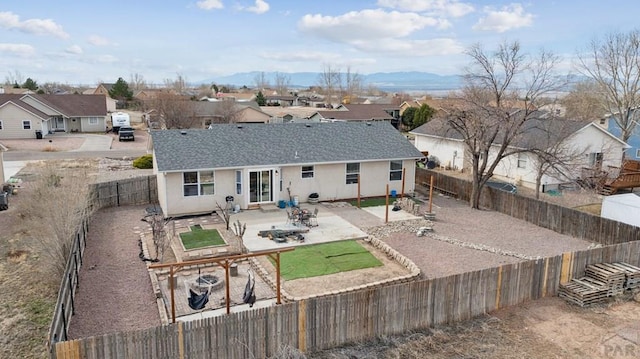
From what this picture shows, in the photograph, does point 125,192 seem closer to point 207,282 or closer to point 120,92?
point 207,282

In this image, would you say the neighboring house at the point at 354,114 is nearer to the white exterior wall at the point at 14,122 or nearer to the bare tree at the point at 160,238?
the white exterior wall at the point at 14,122

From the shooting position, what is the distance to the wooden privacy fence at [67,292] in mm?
9554

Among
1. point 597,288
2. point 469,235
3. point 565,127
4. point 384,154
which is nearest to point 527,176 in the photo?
point 565,127

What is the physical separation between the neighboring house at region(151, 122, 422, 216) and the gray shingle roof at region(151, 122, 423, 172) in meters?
0.04

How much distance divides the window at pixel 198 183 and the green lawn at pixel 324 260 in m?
6.50

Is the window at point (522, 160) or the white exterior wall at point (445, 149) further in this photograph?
the white exterior wall at point (445, 149)

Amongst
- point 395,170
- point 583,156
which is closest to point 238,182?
point 395,170

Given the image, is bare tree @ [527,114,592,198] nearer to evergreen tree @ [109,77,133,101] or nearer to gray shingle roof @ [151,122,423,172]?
gray shingle roof @ [151,122,423,172]

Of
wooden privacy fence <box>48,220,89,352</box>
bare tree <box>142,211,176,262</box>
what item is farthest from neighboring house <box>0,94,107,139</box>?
wooden privacy fence <box>48,220,89,352</box>

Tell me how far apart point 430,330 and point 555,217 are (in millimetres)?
11506

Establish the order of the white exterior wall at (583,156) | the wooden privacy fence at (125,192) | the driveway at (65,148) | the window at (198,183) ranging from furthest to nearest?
the driveway at (65,148) → the white exterior wall at (583,156) → the wooden privacy fence at (125,192) → the window at (198,183)

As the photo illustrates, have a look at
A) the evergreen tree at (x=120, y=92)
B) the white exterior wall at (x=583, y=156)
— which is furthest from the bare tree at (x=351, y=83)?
the white exterior wall at (x=583, y=156)

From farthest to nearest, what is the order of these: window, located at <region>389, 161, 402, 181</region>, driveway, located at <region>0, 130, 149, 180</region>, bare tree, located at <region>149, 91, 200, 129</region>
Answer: bare tree, located at <region>149, 91, 200, 129</region>, driveway, located at <region>0, 130, 149, 180</region>, window, located at <region>389, 161, 402, 181</region>

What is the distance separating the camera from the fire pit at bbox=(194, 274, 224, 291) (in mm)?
13094
